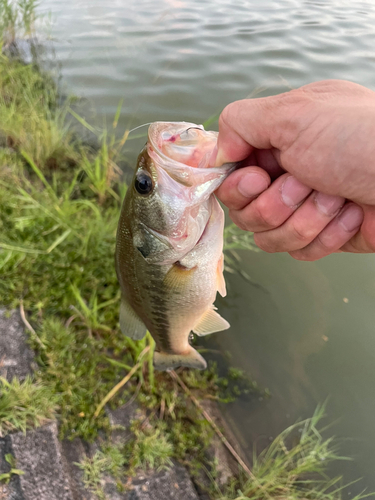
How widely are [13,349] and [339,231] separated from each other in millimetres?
2376

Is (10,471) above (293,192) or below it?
below

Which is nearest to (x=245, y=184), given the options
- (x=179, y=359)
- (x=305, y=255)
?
(x=305, y=255)

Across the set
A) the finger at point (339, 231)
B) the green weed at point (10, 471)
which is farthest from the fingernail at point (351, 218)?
the green weed at point (10, 471)

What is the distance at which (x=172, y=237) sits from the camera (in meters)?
1.43

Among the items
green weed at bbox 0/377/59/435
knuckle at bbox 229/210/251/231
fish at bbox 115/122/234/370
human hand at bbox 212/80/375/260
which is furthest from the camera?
green weed at bbox 0/377/59/435

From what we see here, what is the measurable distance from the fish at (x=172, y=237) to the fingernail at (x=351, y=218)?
550 mm

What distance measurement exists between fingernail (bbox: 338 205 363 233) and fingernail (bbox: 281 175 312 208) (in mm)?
204

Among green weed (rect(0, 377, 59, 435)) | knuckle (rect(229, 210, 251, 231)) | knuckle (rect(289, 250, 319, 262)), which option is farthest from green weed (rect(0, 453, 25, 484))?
knuckle (rect(289, 250, 319, 262))

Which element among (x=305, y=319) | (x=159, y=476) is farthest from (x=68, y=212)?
(x=305, y=319)

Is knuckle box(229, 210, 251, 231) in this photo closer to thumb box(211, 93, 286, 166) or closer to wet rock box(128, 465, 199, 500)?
thumb box(211, 93, 286, 166)

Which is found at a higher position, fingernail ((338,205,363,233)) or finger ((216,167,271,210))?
finger ((216,167,271,210))

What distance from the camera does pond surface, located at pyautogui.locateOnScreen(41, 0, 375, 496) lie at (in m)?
2.99

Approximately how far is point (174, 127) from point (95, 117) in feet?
14.1

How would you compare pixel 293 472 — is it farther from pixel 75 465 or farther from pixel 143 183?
pixel 143 183
